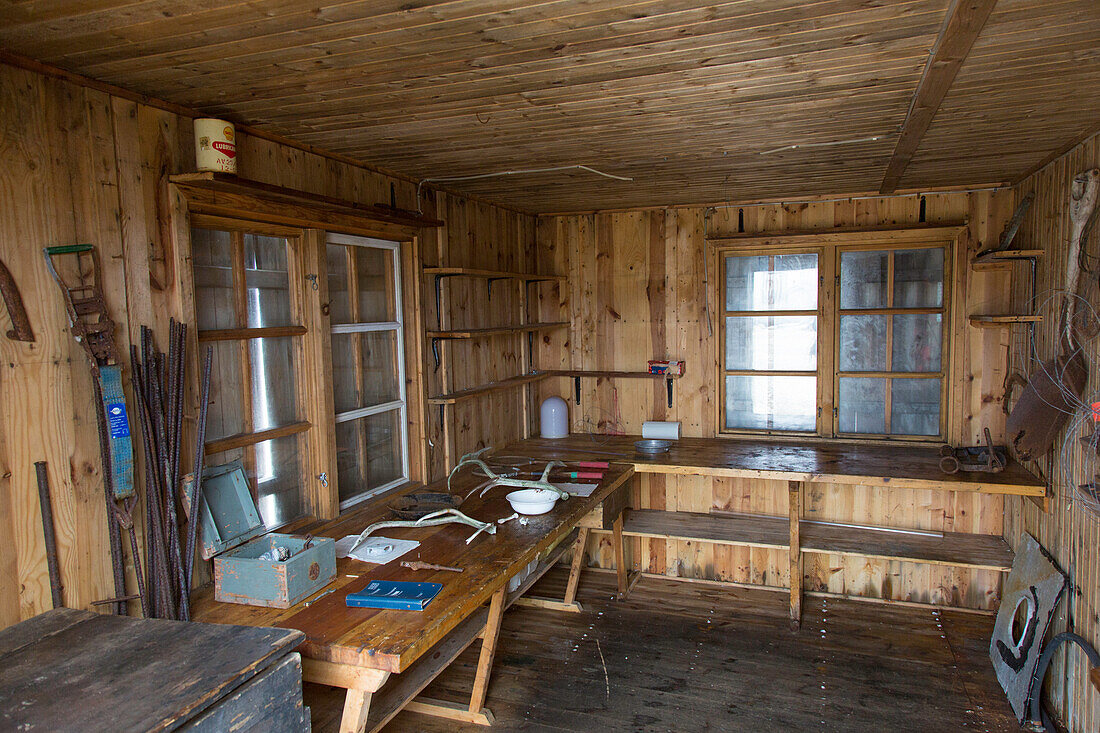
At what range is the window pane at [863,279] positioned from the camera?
441 centimetres

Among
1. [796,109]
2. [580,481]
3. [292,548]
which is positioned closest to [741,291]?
[580,481]

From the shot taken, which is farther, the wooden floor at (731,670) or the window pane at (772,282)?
the window pane at (772,282)

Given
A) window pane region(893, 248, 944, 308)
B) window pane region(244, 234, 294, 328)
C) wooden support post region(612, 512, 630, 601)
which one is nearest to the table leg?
window pane region(244, 234, 294, 328)

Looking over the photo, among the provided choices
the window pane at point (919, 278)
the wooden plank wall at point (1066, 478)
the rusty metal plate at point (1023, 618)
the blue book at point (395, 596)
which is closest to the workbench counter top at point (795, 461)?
the wooden plank wall at point (1066, 478)

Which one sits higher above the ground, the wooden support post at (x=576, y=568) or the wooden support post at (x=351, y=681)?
the wooden support post at (x=351, y=681)

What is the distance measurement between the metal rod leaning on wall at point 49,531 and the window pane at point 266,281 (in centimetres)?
92

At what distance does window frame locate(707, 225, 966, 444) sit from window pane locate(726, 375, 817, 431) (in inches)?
1.6

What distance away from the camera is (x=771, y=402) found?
468 cm

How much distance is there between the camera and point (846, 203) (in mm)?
4371

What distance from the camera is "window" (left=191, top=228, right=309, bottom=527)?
98.4 inches

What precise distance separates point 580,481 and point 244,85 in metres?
2.37

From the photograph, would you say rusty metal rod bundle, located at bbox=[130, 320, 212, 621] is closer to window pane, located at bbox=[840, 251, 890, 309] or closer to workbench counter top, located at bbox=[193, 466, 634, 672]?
workbench counter top, located at bbox=[193, 466, 634, 672]

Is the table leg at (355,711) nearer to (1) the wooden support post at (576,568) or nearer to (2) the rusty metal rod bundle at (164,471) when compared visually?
(2) the rusty metal rod bundle at (164,471)

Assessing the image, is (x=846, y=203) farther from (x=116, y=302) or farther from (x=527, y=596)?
(x=116, y=302)
